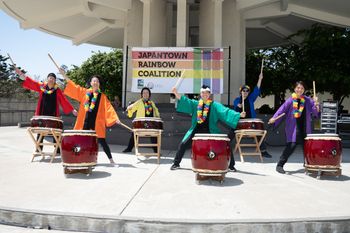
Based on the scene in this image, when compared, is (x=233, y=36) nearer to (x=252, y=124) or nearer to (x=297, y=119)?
(x=252, y=124)

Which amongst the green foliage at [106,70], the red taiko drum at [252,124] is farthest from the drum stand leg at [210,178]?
the green foliage at [106,70]

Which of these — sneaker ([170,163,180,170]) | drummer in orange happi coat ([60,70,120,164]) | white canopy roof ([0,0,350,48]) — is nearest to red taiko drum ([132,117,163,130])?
drummer in orange happi coat ([60,70,120,164])

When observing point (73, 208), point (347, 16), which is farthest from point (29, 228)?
point (347, 16)

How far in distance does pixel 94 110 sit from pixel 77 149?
1.46 m

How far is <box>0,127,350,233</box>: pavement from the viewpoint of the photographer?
11.9ft

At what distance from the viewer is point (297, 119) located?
21.6 feet

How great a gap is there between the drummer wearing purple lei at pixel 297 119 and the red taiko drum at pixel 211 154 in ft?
5.40

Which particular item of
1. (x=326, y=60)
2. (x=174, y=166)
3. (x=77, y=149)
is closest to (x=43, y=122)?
(x=77, y=149)

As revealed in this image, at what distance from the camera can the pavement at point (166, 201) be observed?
3.63m

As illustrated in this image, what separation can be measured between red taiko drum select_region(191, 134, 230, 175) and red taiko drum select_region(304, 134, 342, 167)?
165 cm

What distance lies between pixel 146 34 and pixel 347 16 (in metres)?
7.38

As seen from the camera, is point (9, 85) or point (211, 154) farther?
point (9, 85)

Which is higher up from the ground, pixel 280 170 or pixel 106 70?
pixel 106 70

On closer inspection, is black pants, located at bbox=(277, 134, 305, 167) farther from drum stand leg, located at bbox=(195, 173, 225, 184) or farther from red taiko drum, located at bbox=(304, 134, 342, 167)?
drum stand leg, located at bbox=(195, 173, 225, 184)
